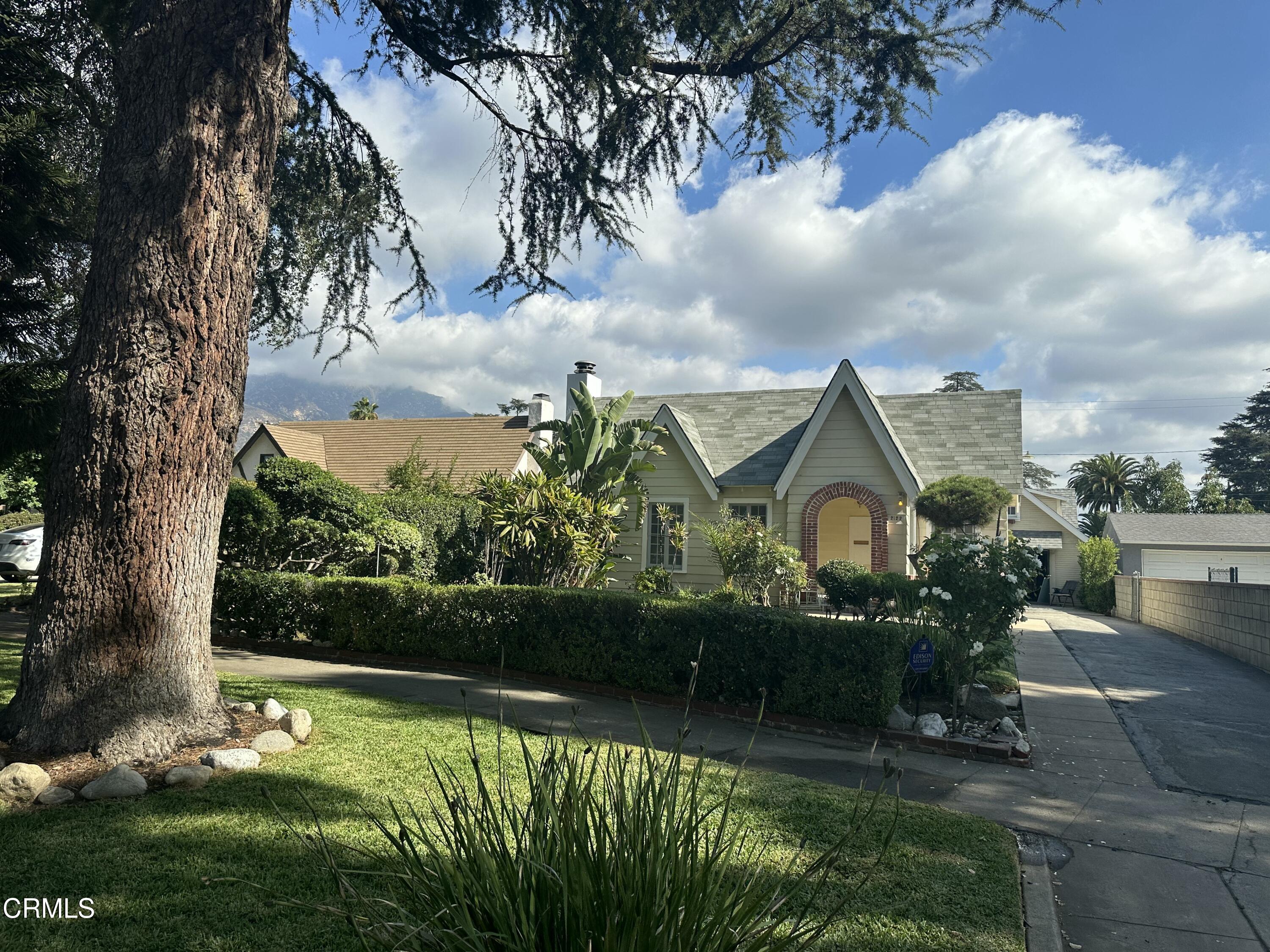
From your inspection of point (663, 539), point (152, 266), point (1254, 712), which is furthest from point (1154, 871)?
point (663, 539)

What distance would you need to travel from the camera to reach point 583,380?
22.6 metres

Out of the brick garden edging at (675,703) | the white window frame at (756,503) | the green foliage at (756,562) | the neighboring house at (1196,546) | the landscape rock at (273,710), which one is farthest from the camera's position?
the neighboring house at (1196,546)

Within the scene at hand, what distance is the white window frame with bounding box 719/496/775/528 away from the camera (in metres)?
20.1

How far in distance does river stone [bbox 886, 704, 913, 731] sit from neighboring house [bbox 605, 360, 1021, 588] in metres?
10.2

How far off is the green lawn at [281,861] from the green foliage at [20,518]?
88.9 ft

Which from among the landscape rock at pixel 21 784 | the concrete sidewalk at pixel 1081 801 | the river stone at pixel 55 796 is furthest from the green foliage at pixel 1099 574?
the landscape rock at pixel 21 784

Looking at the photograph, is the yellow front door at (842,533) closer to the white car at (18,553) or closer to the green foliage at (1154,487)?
the white car at (18,553)

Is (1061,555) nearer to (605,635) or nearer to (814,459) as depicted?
(814,459)

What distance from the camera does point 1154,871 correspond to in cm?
494

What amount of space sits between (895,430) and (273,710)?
18739 mm

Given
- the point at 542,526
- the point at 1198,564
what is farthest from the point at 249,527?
the point at 1198,564

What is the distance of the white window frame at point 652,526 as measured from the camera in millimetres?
20469

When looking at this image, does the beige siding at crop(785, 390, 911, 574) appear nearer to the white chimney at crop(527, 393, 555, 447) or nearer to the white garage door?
the white chimney at crop(527, 393, 555, 447)

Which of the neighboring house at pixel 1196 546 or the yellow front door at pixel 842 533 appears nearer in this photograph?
the yellow front door at pixel 842 533
